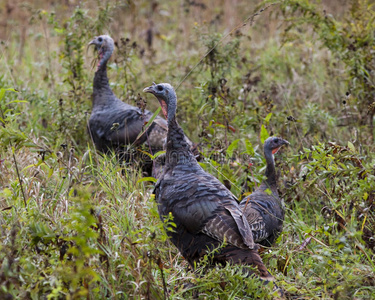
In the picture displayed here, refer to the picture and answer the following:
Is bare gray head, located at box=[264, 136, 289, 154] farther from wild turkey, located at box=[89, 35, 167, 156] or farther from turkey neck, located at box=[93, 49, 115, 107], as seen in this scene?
turkey neck, located at box=[93, 49, 115, 107]

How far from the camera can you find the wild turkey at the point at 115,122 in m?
5.23

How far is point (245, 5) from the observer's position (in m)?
9.66

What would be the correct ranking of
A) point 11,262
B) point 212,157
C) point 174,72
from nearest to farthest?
point 11,262
point 212,157
point 174,72

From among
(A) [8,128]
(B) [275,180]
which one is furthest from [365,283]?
(A) [8,128]

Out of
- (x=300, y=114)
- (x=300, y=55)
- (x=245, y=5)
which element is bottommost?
(x=300, y=114)

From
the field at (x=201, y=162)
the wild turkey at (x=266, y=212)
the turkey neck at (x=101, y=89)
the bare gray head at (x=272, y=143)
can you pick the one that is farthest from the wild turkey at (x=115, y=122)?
the wild turkey at (x=266, y=212)

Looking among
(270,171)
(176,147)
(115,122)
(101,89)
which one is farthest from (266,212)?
(101,89)

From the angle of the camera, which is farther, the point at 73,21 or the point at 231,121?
the point at 73,21

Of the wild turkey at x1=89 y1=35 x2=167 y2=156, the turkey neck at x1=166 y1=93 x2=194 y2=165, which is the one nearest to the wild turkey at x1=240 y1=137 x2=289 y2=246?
the turkey neck at x1=166 y1=93 x2=194 y2=165

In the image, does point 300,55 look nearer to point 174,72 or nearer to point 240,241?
point 174,72

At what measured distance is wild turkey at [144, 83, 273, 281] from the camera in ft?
10.5

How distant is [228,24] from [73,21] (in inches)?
Answer: 177

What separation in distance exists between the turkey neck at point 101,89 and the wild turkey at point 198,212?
2.05 metres

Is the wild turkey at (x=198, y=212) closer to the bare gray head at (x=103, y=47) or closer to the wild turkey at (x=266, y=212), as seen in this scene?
the wild turkey at (x=266, y=212)
